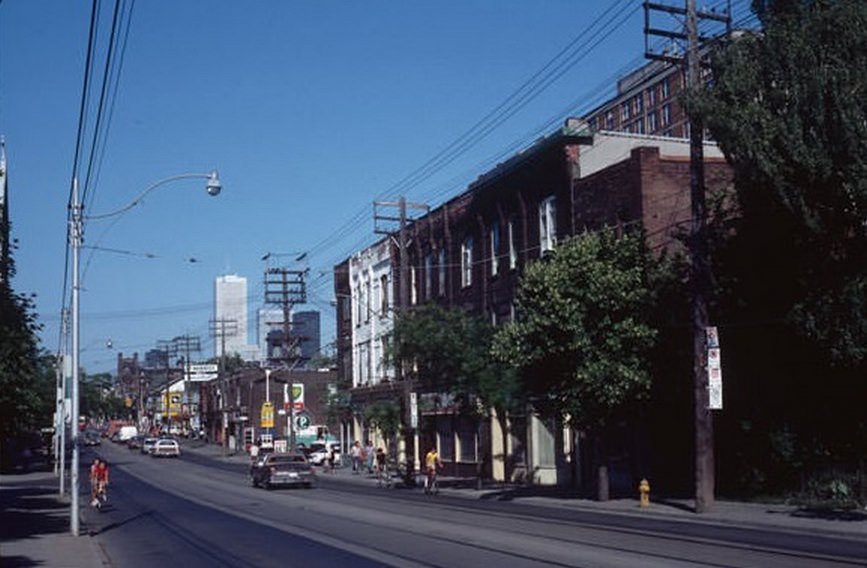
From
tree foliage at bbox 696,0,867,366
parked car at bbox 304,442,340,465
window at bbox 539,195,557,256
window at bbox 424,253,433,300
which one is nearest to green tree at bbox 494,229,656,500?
tree foliage at bbox 696,0,867,366

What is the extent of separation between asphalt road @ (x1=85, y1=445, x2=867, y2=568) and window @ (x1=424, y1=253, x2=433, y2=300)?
809 inches

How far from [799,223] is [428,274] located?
3378 cm

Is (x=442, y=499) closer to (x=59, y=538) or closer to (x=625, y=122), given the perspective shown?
(x=59, y=538)

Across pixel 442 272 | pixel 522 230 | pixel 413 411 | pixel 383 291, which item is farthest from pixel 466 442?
pixel 383 291

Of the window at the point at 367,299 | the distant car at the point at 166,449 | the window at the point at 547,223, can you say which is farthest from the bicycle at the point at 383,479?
the distant car at the point at 166,449

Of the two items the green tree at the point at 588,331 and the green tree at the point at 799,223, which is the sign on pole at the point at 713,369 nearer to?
the green tree at the point at 799,223

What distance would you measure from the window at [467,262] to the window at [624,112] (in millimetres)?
70638

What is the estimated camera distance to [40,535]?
2561cm

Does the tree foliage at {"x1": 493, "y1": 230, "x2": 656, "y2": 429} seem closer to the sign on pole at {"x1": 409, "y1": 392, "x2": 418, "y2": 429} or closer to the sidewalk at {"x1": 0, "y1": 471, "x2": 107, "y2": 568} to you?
the sign on pole at {"x1": 409, "y1": 392, "x2": 418, "y2": 429}

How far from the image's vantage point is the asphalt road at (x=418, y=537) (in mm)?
18406

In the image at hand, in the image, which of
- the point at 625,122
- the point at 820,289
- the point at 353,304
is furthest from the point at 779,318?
the point at 625,122

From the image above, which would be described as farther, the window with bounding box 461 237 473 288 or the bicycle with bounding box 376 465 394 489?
the window with bounding box 461 237 473 288

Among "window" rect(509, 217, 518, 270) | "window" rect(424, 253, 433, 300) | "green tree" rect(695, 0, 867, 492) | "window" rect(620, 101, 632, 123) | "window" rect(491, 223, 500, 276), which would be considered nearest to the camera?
"green tree" rect(695, 0, 867, 492)

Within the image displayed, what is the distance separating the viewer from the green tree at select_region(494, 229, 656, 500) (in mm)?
31828
